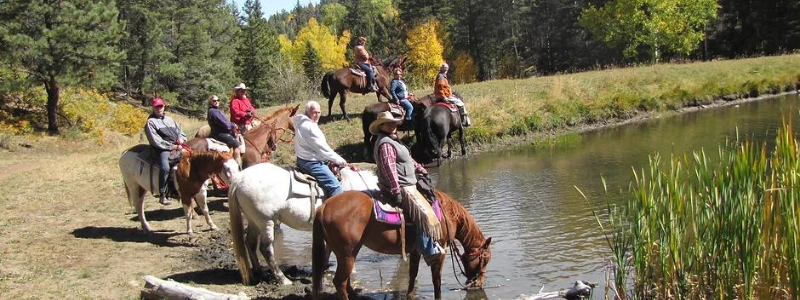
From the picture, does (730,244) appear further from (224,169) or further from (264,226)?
(224,169)

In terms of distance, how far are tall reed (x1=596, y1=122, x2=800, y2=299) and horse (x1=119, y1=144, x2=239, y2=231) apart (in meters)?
6.28

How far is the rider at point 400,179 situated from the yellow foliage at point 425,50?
171 ft

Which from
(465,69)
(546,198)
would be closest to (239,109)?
(546,198)

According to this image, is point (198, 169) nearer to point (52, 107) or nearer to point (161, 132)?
point (161, 132)

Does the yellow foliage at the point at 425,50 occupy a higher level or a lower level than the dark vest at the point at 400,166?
higher

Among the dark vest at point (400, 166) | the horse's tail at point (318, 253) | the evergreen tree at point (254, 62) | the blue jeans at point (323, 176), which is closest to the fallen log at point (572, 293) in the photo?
the dark vest at point (400, 166)

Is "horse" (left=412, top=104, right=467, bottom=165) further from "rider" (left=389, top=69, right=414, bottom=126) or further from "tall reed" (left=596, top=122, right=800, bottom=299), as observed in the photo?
"tall reed" (left=596, top=122, right=800, bottom=299)

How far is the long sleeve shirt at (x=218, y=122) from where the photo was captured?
11922mm

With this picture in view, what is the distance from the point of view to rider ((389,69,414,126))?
18.1m

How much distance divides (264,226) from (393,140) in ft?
7.11

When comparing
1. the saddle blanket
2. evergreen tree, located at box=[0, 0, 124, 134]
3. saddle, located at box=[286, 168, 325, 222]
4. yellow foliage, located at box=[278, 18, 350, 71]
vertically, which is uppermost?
yellow foliage, located at box=[278, 18, 350, 71]

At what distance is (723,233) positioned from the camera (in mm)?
6027

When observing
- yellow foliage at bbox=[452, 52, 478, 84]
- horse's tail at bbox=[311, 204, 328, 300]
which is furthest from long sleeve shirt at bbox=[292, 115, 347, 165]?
yellow foliage at bbox=[452, 52, 478, 84]

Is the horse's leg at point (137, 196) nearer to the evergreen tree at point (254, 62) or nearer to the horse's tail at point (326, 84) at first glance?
the horse's tail at point (326, 84)
